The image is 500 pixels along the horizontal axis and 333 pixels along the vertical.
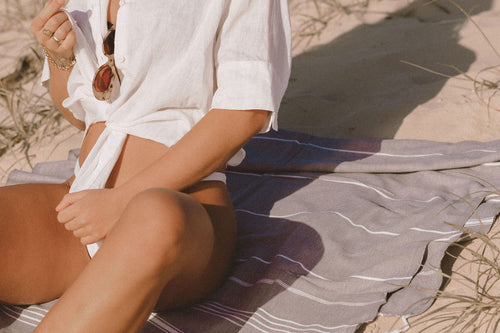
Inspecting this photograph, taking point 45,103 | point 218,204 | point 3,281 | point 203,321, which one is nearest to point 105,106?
point 218,204

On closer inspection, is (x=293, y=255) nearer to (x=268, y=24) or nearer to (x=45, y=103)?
(x=268, y=24)

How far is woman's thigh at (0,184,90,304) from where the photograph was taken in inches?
55.8

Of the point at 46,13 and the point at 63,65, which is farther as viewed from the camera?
the point at 63,65

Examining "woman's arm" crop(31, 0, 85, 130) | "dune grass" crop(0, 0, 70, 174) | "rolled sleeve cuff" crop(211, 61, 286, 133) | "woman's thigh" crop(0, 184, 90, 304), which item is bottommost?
"dune grass" crop(0, 0, 70, 174)

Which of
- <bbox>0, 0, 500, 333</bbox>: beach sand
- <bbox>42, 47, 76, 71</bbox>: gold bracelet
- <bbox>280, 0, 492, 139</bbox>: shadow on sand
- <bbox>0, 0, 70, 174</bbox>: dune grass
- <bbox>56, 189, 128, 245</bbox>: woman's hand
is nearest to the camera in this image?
<bbox>56, 189, 128, 245</bbox>: woman's hand

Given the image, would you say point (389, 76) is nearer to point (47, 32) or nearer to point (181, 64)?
point (181, 64)

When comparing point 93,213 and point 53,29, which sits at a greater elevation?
point 53,29

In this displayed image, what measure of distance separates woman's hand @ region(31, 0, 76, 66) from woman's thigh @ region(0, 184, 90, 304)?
1.26 feet

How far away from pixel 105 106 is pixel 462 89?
1.58m

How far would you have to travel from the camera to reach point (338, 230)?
69.1 inches

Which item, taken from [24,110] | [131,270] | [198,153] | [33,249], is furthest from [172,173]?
[24,110]

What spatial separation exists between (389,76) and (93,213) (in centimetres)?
189

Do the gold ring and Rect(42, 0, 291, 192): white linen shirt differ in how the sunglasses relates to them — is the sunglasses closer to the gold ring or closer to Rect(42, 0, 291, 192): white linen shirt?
Rect(42, 0, 291, 192): white linen shirt

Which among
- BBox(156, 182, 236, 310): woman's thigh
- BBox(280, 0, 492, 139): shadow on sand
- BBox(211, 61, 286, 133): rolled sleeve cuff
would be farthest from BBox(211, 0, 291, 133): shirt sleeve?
BBox(280, 0, 492, 139): shadow on sand
